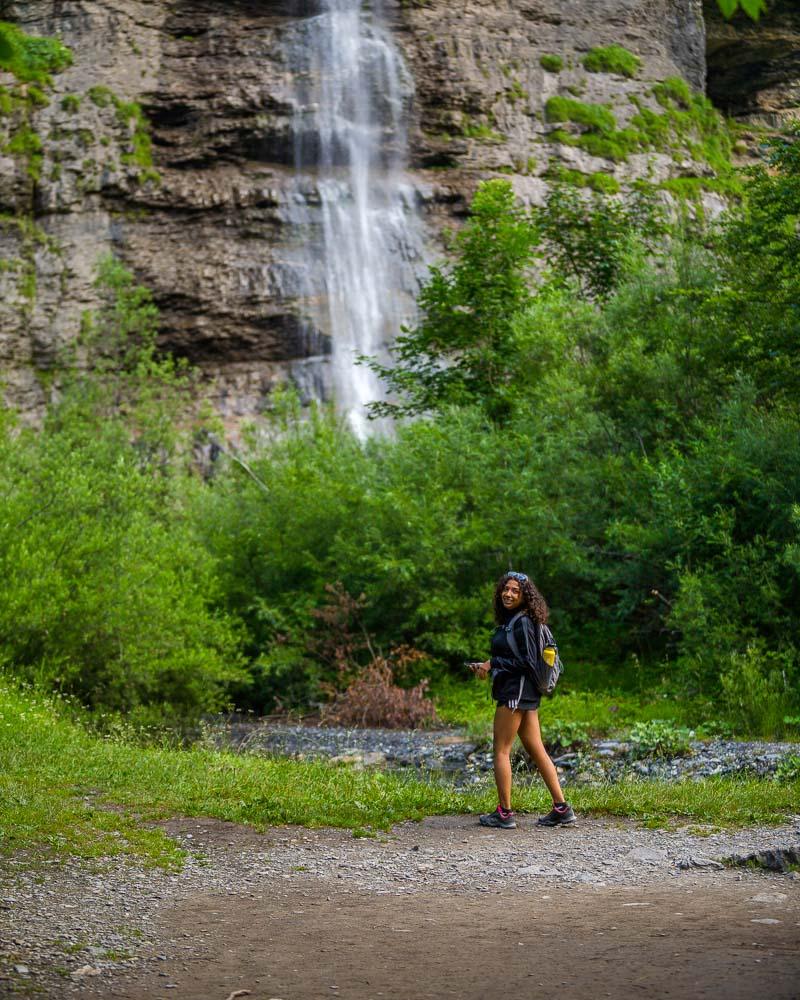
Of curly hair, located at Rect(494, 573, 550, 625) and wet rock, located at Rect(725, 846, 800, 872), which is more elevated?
curly hair, located at Rect(494, 573, 550, 625)

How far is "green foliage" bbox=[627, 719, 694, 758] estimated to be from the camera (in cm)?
1316

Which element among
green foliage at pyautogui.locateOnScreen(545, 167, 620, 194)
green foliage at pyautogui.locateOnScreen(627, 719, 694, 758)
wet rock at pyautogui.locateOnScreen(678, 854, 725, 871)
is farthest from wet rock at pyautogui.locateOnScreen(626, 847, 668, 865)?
green foliage at pyautogui.locateOnScreen(545, 167, 620, 194)

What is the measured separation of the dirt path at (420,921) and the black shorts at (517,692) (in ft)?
3.08

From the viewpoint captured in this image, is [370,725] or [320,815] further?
[370,725]

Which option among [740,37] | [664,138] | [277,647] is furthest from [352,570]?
[740,37]

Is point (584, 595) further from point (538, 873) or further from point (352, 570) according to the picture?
point (538, 873)

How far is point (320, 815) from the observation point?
8875 mm

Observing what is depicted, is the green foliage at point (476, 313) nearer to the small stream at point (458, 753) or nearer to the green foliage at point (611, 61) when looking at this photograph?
the small stream at point (458, 753)

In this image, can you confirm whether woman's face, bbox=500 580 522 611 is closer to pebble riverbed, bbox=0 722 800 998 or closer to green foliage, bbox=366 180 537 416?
pebble riverbed, bbox=0 722 800 998

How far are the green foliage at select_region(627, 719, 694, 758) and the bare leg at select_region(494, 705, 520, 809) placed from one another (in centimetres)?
508

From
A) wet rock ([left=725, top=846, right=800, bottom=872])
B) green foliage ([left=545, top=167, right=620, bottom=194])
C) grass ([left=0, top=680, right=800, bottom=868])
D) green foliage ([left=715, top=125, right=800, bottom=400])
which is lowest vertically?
grass ([left=0, top=680, right=800, bottom=868])

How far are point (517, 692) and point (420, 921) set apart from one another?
262 cm

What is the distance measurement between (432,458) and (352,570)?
8.77 feet

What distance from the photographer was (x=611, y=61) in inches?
1833
